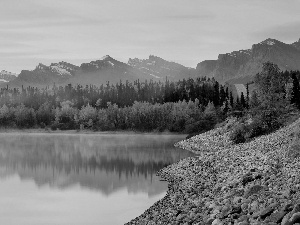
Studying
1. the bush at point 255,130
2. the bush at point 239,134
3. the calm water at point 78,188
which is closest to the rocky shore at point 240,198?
the calm water at point 78,188

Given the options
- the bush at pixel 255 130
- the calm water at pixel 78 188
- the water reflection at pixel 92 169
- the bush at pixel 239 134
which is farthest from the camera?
the bush at pixel 239 134

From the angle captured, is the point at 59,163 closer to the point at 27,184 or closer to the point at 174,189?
the point at 27,184

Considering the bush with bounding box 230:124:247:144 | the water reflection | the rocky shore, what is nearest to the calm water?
the water reflection

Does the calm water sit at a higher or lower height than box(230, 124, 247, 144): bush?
lower

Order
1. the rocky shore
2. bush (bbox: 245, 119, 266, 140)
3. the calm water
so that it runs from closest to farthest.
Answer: the rocky shore → the calm water → bush (bbox: 245, 119, 266, 140)

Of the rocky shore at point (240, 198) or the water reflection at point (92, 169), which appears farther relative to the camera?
the water reflection at point (92, 169)

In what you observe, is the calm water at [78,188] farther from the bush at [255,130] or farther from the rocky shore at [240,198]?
the bush at [255,130]

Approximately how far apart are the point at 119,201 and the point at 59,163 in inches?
1617

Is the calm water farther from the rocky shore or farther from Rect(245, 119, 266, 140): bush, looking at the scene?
Rect(245, 119, 266, 140): bush

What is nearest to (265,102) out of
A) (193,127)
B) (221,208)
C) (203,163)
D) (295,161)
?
(203,163)

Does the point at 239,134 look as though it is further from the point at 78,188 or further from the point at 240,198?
the point at 240,198

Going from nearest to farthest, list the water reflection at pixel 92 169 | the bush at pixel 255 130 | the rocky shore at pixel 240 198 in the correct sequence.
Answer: the rocky shore at pixel 240 198 → the water reflection at pixel 92 169 → the bush at pixel 255 130

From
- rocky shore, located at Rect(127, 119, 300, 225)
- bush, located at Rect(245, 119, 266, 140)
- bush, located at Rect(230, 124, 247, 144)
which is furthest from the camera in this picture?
bush, located at Rect(230, 124, 247, 144)

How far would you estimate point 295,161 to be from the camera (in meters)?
33.6
